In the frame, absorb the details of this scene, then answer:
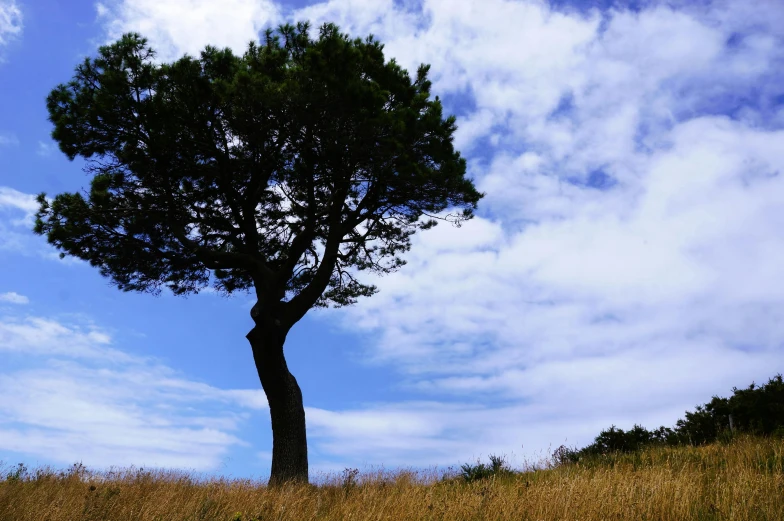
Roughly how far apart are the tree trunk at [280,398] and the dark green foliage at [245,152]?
81cm

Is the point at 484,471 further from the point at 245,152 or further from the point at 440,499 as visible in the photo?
the point at 245,152

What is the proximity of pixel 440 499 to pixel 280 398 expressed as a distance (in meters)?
5.24

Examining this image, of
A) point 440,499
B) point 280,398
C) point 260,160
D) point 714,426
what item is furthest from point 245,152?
point 714,426

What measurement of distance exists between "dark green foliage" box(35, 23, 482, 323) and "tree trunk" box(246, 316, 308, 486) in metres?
0.81

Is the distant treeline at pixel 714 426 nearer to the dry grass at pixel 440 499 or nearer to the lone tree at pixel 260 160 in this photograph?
the dry grass at pixel 440 499

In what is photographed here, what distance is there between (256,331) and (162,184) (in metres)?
4.83

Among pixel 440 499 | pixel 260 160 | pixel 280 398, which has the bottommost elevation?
pixel 440 499

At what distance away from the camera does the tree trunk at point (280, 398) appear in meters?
13.2

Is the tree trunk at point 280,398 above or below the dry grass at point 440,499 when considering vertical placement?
above

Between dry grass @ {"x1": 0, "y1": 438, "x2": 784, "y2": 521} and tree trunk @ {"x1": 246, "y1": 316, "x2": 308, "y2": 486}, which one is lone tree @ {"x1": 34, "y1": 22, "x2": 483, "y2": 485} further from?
dry grass @ {"x1": 0, "y1": 438, "x2": 784, "y2": 521}

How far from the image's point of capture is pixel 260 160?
48.8ft

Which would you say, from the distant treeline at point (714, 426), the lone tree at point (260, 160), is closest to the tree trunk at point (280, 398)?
the lone tree at point (260, 160)

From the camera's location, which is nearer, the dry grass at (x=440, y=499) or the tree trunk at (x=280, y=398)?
the dry grass at (x=440, y=499)

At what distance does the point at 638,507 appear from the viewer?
27.0 ft
